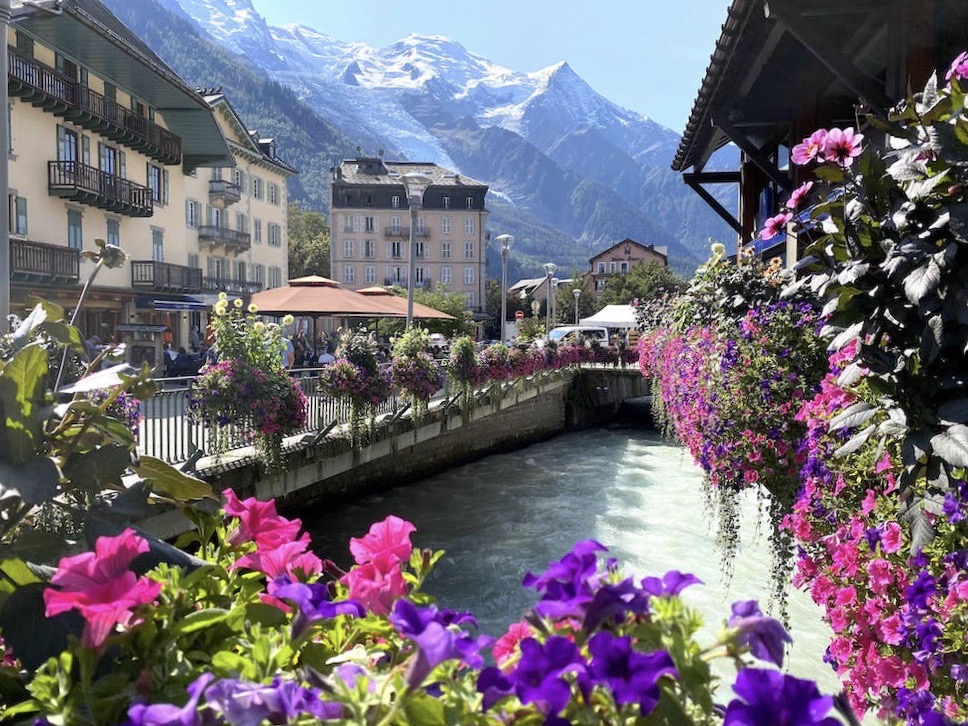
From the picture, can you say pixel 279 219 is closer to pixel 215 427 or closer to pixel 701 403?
pixel 215 427

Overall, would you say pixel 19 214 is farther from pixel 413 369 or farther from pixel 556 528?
pixel 556 528

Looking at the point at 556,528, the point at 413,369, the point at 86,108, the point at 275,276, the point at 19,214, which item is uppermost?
the point at 86,108

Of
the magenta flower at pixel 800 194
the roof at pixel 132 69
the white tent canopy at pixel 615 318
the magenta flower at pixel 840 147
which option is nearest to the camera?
the magenta flower at pixel 840 147

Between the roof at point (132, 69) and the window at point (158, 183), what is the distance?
4.66 feet

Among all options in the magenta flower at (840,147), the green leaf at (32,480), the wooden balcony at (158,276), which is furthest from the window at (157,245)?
the green leaf at (32,480)

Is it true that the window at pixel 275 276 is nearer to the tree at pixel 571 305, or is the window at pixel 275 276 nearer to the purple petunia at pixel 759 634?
the tree at pixel 571 305

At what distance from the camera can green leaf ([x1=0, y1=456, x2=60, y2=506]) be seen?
1.54 metres

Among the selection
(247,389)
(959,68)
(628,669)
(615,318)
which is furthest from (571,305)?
(628,669)

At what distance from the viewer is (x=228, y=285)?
4238 cm

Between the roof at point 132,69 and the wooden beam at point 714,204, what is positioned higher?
the roof at point 132,69

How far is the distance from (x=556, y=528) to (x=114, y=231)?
2316 centimetres

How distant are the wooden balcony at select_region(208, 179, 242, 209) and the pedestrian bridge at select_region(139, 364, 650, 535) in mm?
22300

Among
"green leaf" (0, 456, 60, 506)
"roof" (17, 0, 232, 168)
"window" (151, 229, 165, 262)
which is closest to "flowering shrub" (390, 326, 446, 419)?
"roof" (17, 0, 232, 168)

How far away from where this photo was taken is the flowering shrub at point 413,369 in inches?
541
